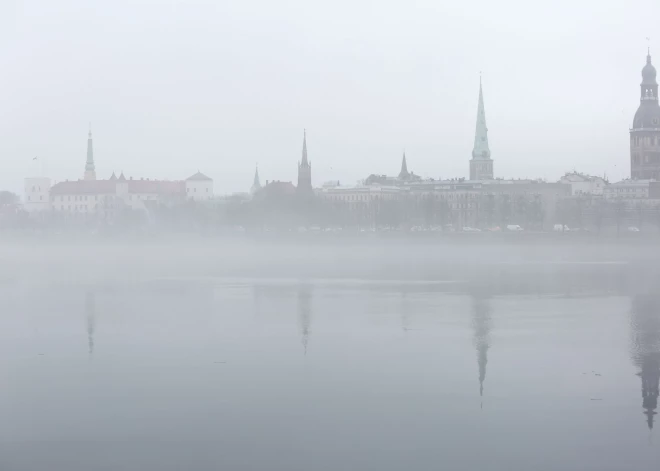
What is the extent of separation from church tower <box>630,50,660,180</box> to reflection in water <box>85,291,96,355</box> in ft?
284

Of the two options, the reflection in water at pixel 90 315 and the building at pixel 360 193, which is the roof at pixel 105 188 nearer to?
the building at pixel 360 193

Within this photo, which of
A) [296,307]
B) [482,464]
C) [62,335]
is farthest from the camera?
[296,307]

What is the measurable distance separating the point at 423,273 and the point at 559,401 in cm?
2232

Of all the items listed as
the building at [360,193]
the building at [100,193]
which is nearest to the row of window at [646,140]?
the building at [360,193]

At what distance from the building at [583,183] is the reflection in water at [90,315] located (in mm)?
89321

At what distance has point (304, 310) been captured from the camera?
22.5 meters

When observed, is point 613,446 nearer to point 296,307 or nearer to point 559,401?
point 559,401

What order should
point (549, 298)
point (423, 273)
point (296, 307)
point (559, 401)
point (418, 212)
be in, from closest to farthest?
point (559, 401) < point (296, 307) < point (549, 298) < point (423, 273) < point (418, 212)

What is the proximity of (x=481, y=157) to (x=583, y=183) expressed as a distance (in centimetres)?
1780

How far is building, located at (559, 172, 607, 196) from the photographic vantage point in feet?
366

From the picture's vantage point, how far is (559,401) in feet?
41.7

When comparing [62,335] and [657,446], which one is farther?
[62,335]

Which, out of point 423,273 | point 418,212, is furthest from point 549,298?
point 418,212

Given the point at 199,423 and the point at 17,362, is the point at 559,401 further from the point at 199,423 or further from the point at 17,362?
the point at 17,362
